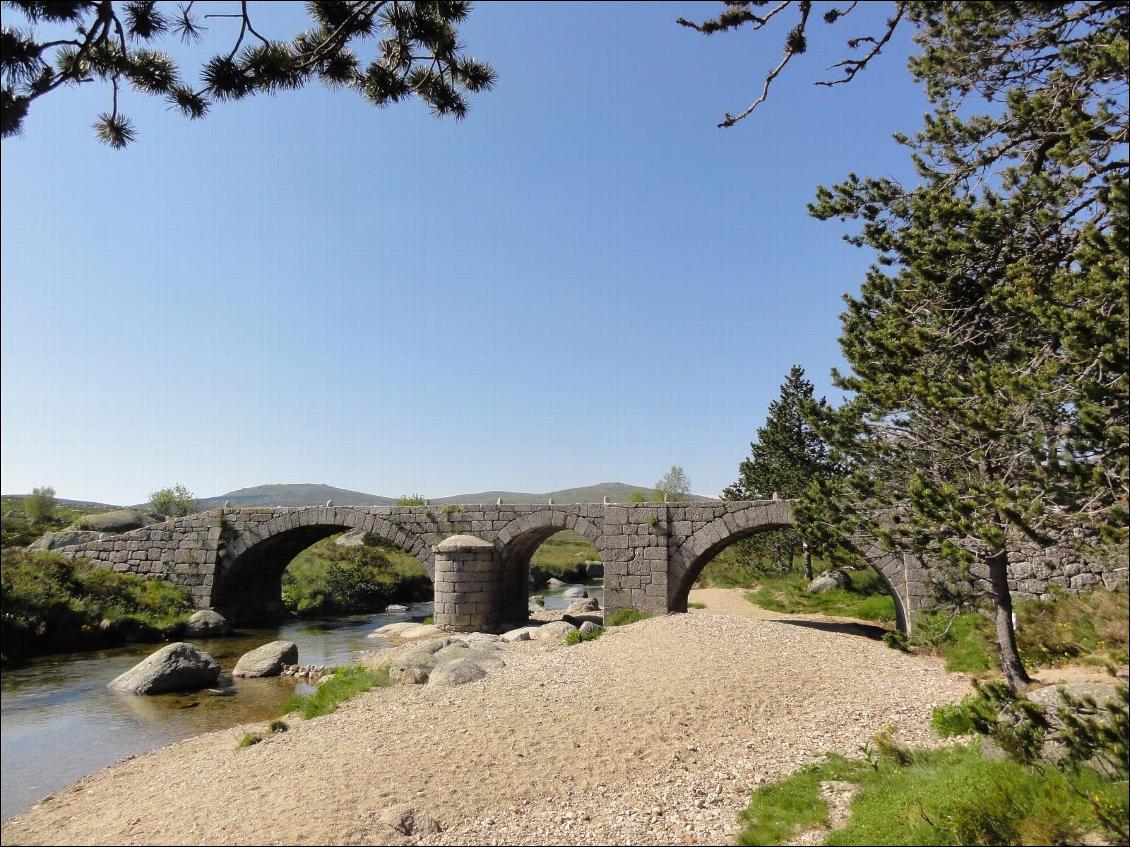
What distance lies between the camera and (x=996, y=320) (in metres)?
7.58

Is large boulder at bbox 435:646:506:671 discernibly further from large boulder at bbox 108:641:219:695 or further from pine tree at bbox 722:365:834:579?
pine tree at bbox 722:365:834:579

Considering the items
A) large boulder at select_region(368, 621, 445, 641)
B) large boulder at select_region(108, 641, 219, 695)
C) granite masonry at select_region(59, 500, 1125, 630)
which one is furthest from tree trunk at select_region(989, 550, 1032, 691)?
large boulder at select_region(368, 621, 445, 641)

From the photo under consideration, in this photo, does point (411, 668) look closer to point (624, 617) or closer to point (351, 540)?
point (624, 617)

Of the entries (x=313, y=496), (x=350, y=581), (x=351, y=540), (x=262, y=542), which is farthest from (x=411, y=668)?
(x=313, y=496)

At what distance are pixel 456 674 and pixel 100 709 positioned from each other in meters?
5.56

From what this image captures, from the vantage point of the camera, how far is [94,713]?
30.0 ft

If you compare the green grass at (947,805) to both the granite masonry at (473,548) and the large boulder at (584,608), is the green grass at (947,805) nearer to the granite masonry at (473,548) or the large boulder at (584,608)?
the granite masonry at (473,548)

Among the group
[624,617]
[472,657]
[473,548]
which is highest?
[473,548]

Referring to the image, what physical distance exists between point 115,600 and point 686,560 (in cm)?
1440

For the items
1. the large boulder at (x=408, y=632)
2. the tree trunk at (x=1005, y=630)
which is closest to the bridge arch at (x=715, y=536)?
the large boulder at (x=408, y=632)

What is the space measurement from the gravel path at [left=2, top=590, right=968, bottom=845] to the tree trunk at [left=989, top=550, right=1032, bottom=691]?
130 cm

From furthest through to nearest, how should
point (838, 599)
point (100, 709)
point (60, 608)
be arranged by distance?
point (838, 599), point (100, 709), point (60, 608)

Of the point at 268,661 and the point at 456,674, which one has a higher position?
the point at 456,674

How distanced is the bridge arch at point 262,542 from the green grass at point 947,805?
57.9ft
